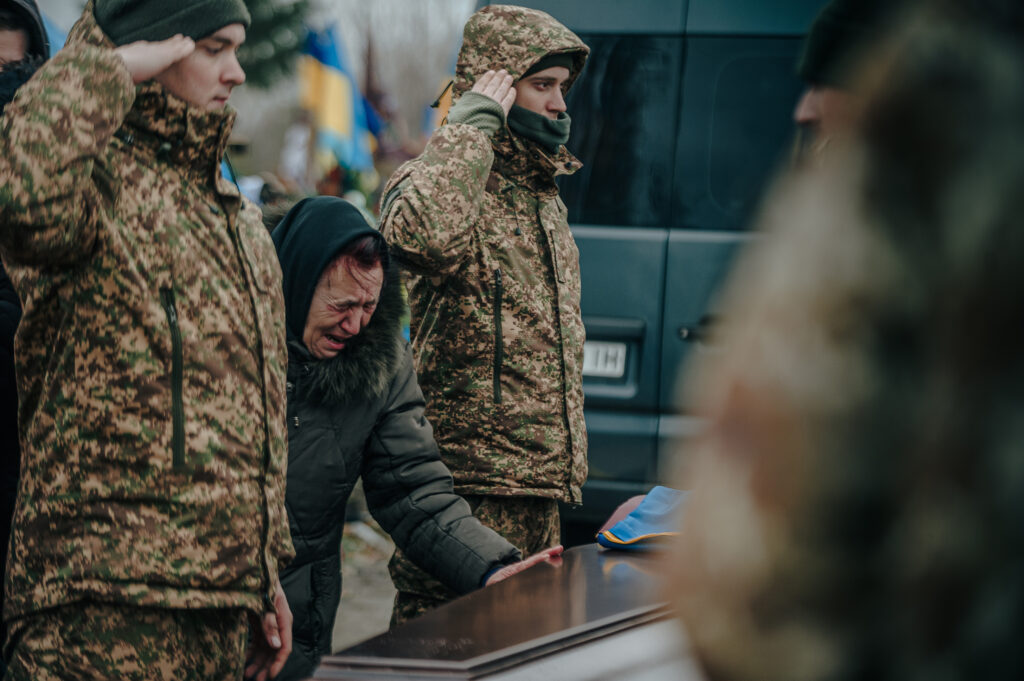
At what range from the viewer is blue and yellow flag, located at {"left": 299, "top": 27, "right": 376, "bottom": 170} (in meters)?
9.48

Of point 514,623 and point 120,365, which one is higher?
point 120,365

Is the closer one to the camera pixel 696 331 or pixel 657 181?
pixel 696 331

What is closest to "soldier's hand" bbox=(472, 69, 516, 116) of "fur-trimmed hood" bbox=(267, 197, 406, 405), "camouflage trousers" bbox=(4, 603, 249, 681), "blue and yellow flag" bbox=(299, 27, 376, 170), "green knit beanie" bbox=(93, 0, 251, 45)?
"fur-trimmed hood" bbox=(267, 197, 406, 405)

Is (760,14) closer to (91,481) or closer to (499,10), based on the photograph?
(499,10)

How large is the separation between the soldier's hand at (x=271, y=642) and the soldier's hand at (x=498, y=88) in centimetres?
151

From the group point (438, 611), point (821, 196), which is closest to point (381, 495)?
point (438, 611)

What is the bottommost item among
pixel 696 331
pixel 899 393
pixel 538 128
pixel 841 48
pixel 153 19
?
pixel 696 331

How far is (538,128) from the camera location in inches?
125

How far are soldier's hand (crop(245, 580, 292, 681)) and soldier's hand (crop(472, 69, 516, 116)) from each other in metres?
1.51

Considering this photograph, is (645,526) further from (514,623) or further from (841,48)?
(841,48)

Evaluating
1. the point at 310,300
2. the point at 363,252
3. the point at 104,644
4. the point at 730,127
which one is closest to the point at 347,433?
the point at 310,300

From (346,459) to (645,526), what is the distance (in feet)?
2.29

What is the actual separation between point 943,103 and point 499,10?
3.04 meters

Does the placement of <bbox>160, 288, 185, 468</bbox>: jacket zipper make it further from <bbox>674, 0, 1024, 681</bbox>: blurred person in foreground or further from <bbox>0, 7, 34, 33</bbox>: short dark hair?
<bbox>674, 0, 1024, 681</bbox>: blurred person in foreground
